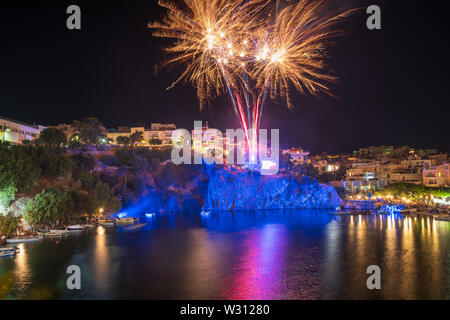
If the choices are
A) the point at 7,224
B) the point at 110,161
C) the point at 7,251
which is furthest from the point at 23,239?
the point at 110,161

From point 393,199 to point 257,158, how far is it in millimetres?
20733

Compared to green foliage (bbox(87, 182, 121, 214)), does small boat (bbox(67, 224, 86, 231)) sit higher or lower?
lower

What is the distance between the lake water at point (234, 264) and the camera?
43.9ft

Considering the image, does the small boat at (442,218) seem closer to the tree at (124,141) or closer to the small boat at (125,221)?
the small boat at (125,221)

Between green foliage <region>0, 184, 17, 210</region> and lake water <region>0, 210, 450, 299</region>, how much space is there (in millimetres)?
3105

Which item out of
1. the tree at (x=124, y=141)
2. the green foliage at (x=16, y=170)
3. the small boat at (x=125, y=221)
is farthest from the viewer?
the tree at (x=124, y=141)

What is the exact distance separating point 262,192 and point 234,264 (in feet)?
114

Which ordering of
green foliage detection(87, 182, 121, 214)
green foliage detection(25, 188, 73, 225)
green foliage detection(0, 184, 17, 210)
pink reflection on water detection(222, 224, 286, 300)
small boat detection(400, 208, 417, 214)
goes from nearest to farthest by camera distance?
pink reflection on water detection(222, 224, 286, 300), green foliage detection(0, 184, 17, 210), green foliage detection(25, 188, 73, 225), green foliage detection(87, 182, 121, 214), small boat detection(400, 208, 417, 214)

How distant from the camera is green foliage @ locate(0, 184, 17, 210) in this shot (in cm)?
2275

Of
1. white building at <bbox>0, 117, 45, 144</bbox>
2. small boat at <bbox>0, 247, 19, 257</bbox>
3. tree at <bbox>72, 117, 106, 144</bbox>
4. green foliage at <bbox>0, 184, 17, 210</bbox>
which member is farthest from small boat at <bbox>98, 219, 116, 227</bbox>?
tree at <bbox>72, 117, 106, 144</bbox>

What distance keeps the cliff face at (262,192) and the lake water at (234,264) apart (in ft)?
70.2

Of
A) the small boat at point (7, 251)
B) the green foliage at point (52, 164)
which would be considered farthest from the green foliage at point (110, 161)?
the small boat at point (7, 251)

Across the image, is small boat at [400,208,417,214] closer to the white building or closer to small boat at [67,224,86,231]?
small boat at [67,224,86,231]
